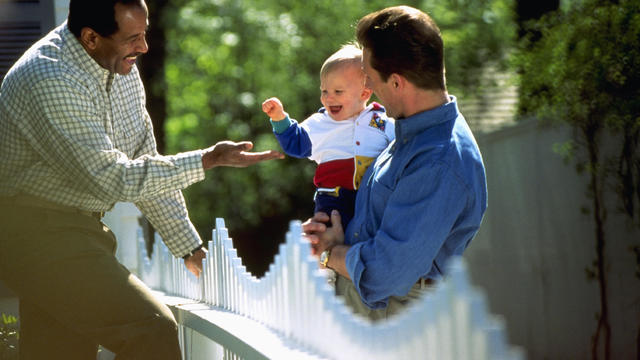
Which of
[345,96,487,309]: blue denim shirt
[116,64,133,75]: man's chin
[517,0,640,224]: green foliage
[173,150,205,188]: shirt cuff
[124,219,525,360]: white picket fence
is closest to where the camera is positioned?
[124,219,525,360]: white picket fence

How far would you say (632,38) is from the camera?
Result: 267 inches

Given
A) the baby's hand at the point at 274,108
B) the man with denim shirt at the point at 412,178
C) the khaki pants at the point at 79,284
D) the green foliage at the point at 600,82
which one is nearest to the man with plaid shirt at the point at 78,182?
the khaki pants at the point at 79,284

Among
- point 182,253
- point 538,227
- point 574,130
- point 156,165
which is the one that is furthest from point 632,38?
point 156,165

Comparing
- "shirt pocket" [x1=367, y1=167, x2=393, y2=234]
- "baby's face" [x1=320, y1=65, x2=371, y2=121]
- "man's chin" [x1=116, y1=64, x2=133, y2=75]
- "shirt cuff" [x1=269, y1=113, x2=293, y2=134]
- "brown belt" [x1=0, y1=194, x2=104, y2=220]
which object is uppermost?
"man's chin" [x1=116, y1=64, x2=133, y2=75]

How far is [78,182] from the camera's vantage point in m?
3.24

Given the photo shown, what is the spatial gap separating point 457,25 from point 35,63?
11.3 metres

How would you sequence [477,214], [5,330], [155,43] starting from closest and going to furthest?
[477,214]
[5,330]
[155,43]

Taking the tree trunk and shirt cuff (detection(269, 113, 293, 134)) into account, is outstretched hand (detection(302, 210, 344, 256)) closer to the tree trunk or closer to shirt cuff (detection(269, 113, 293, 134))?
shirt cuff (detection(269, 113, 293, 134))

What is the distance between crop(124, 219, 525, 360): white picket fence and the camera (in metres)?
1.95

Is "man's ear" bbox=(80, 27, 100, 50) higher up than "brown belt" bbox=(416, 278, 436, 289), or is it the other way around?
"man's ear" bbox=(80, 27, 100, 50)

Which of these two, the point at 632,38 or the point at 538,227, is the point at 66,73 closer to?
the point at 632,38

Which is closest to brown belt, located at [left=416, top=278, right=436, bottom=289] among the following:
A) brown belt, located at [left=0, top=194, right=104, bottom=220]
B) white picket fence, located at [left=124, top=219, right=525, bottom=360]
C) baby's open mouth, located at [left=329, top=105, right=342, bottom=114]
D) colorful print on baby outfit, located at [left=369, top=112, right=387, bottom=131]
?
white picket fence, located at [left=124, top=219, right=525, bottom=360]

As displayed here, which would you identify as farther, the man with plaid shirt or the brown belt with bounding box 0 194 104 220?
the brown belt with bounding box 0 194 104 220

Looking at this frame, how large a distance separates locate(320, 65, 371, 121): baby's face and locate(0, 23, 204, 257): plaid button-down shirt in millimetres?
588
